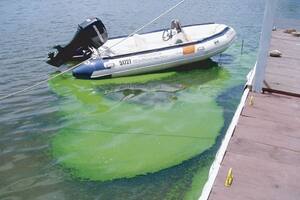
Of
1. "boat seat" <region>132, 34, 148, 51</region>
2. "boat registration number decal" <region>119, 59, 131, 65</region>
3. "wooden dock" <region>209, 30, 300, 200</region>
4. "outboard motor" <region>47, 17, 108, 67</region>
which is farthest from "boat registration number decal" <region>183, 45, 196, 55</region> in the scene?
"wooden dock" <region>209, 30, 300, 200</region>

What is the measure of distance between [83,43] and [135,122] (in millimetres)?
4619

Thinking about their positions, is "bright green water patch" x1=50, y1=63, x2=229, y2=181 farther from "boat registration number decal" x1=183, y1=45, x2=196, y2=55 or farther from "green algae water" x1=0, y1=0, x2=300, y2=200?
"boat registration number decal" x1=183, y1=45, x2=196, y2=55

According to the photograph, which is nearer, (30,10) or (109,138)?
(109,138)

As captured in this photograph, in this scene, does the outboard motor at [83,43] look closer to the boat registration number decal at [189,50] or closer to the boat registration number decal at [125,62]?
the boat registration number decal at [125,62]

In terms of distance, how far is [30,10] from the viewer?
20.8 m

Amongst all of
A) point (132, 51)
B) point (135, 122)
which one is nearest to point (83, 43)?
point (132, 51)

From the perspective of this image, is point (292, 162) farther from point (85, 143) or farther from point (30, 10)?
point (30, 10)

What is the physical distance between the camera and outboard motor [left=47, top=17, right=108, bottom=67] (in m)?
11.1

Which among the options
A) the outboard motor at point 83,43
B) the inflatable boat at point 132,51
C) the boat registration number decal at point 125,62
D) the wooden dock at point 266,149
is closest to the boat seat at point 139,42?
the inflatable boat at point 132,51

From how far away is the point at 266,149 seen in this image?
4152 mm

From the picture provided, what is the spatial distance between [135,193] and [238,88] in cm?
546

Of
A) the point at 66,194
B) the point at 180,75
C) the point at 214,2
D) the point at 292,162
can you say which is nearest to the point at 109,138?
the point at 66,194

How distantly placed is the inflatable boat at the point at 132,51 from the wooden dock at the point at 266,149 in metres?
4.73

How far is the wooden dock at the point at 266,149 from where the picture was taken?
3.39m
